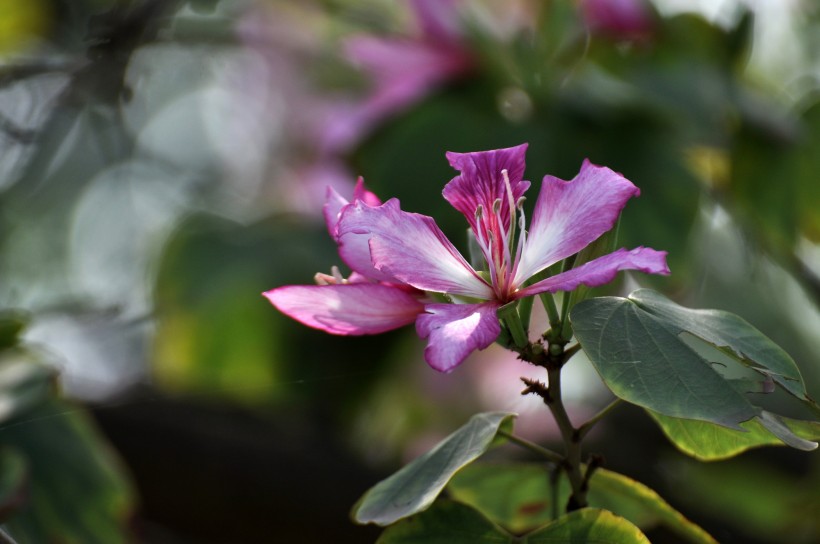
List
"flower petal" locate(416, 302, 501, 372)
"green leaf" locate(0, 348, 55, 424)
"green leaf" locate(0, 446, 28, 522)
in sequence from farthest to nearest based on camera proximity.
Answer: "green leaf" locate(0, 348, 55, 424), "green leaf" locate(0, 446, 28, 522), "flower petal" locate(416, 302, 501, 372)

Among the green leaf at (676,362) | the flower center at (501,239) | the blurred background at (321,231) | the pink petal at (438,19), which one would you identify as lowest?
the blurred background at (321,231)

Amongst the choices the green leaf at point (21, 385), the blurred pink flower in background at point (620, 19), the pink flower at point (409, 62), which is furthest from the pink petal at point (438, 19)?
the green leaf at point (21, 385)

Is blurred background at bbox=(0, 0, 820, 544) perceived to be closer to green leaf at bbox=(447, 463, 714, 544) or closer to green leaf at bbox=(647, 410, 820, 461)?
green leaf at bbox=(447, 463, 714, 544)

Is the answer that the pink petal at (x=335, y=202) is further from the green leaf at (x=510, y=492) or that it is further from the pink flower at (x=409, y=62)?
the pink flower at (x=409, y=62)

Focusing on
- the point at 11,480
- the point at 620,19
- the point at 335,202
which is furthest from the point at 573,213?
the point at 620,19

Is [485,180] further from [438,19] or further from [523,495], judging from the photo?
[438,19]

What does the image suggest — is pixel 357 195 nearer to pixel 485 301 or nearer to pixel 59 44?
pixel 485 301

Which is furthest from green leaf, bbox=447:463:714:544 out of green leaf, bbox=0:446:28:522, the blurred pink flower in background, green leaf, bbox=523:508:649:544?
the blurred pink flower in background
